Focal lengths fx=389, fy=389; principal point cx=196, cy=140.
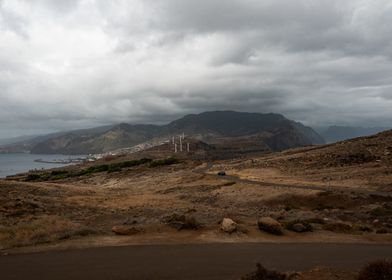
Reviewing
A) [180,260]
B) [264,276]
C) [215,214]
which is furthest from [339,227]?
[264,276]

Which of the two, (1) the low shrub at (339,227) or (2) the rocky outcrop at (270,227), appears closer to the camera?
(2) the rocky outcrop at (270,227)

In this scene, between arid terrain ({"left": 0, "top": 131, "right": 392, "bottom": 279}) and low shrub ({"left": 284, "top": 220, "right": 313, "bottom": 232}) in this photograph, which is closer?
arid terrain ({"left": 0, "top": 131, "right": 392, "bottom": 279})

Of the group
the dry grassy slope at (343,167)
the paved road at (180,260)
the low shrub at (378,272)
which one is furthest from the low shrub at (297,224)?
the dry grassy slope at (343,167)

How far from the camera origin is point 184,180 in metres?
66.4

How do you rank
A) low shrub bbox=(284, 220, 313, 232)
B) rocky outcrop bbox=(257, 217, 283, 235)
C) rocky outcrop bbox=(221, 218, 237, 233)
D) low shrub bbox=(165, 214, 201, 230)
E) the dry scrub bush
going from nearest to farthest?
the dry scrub bush, rocky outcrop bbox=(221, 218, 237, 233), rocky outcrop bbox=(257, 217, 283, 235), low shrub bbox=(284, 220, 313, 232), low shrub bbox=(165, 214, 201, 230)

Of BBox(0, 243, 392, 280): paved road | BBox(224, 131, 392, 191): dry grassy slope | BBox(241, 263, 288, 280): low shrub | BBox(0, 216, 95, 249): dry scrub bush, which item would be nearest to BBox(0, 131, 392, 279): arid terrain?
BBox(0, 216, 95, 249): dry scrub bush

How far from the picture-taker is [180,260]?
1617cm

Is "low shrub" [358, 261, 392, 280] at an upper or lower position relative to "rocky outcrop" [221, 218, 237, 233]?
upper

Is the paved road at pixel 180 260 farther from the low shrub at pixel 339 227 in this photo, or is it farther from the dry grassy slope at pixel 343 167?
the dry grassy slope at pixel 343 167

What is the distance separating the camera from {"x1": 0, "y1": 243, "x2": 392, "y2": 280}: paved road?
14406 millimetres

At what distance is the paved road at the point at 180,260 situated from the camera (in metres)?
14.4

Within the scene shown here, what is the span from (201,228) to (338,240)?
7.46 m

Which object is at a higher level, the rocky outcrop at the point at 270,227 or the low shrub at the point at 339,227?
the rocky outcrop at the point at 270,227

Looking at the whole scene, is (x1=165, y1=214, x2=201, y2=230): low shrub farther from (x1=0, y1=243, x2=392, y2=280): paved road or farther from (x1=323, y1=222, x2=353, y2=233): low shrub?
(x1=323, y1=222, x2=353, y2=233): low shrub
